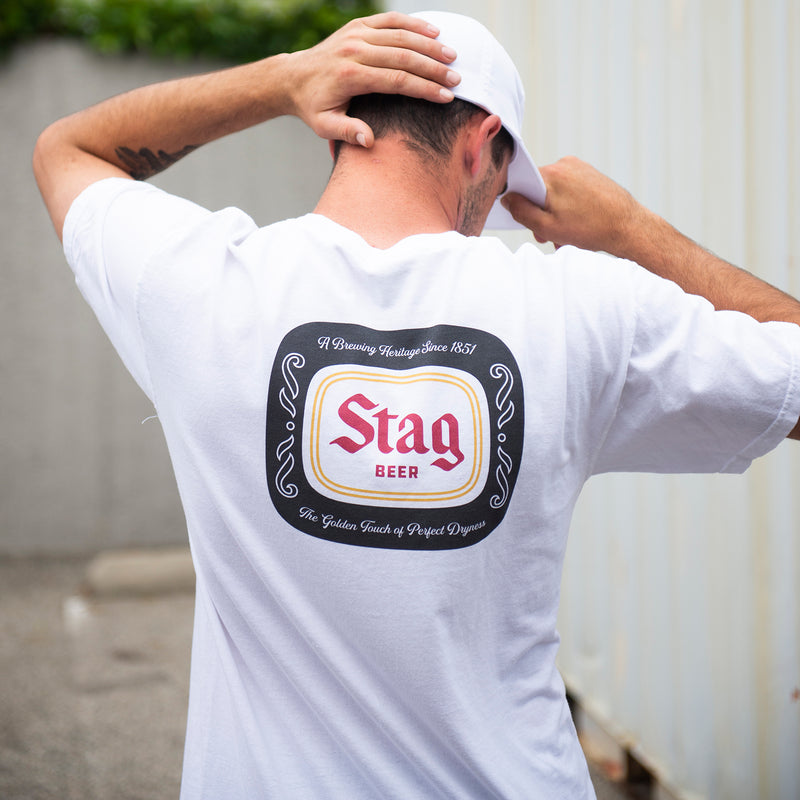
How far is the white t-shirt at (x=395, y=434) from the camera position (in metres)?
0.91

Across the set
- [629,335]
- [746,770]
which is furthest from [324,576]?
[746,770]

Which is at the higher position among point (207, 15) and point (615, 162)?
point (207, 15)

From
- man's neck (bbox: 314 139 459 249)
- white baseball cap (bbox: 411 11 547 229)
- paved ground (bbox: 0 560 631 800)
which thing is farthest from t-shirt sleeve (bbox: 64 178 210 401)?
paved ground (bbox: 0 560 631 800)

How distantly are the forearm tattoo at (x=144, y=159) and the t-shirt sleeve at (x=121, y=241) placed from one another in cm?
20

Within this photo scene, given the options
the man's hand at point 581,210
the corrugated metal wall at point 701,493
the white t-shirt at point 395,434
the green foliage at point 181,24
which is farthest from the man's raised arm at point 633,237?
the green foliage at point 181,24

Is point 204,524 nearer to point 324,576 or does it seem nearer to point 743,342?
point 324,576

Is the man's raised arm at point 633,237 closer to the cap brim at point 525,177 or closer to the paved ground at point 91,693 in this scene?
the cap brim at point 525,177

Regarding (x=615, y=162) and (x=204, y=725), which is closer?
(x=204, y=725)

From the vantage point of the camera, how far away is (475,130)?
110cm

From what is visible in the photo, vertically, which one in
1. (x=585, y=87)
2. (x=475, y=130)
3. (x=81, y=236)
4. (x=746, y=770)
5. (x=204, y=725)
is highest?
(x=585, y=87)

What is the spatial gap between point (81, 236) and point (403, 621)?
64cm

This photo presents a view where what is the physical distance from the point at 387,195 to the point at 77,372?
5.17 m

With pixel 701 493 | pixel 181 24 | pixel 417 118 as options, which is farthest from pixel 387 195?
pixel 181 24

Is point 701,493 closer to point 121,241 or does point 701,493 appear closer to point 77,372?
point 121,241
